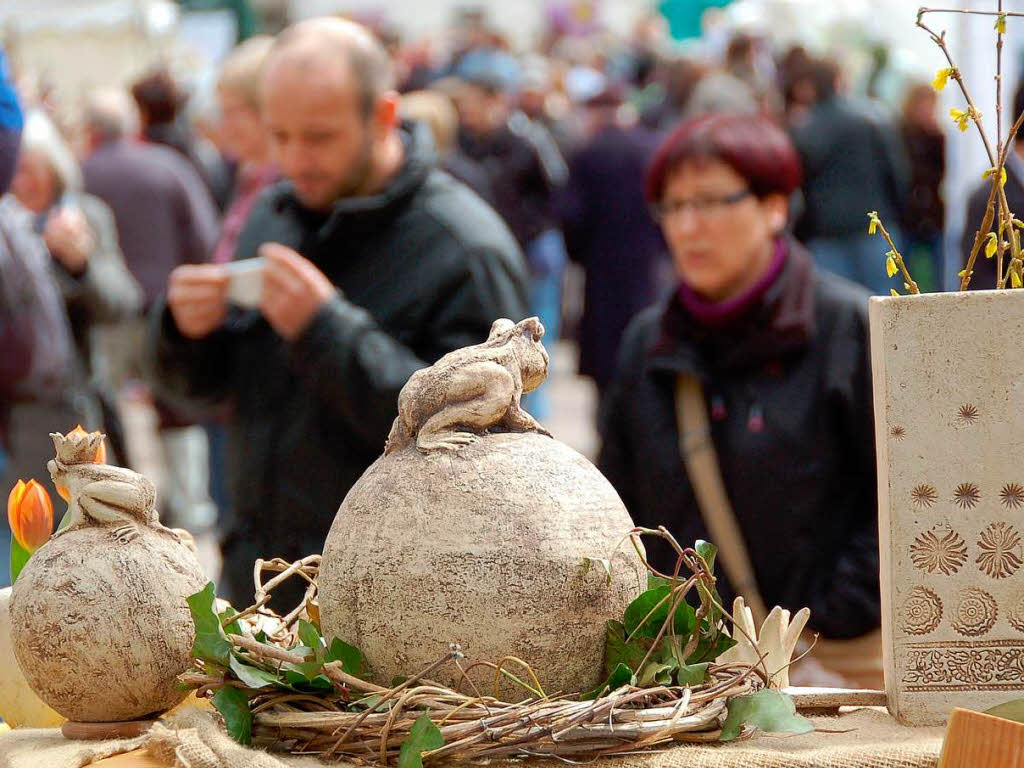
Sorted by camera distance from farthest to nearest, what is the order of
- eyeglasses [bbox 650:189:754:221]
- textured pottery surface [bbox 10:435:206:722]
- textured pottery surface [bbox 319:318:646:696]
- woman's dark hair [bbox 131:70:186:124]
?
woman's dark hair [bbox 131:70:186:124] < eyeglasses [bbox 650:189:754:221] < textured pottery surface [bbox 10:435:206:722] < textured pottery surface [bbox 319:318:646:696]

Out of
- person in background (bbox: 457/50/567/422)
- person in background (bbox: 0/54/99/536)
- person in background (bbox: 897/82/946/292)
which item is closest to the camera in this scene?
person in background (bbox: 0/54/99/536)

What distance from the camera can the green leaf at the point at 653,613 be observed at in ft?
7.48

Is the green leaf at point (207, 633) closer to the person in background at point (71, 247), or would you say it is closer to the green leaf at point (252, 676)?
the green leaf at point (252, 676)

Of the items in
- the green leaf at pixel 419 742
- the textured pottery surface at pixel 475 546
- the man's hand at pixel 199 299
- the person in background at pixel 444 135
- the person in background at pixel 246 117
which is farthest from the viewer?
the person in background at pixel 444 135

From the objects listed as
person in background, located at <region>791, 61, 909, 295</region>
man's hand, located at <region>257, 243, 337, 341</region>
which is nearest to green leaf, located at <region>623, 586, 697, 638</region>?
man's hand, located at <region>257, 243, 337, 341</region>

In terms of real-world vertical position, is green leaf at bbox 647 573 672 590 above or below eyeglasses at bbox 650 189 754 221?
below

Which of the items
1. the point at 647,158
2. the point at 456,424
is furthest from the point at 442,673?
Result: the point at 647,158

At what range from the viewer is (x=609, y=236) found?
9742mm

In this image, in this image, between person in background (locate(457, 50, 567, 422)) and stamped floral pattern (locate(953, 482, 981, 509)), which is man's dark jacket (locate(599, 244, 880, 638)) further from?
Result: person in background (locate(457, 50, 567, 422))

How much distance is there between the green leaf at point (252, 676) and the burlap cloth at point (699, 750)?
3.2 inches

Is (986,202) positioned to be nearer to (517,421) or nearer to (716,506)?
(716,506)

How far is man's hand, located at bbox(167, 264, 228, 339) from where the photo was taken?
168 inches

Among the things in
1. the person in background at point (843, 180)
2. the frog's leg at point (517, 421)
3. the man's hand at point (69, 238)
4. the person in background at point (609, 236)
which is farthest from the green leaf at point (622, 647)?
the person in background at point (843, 180)

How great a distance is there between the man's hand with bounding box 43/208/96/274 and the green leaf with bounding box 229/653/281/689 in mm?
5061
